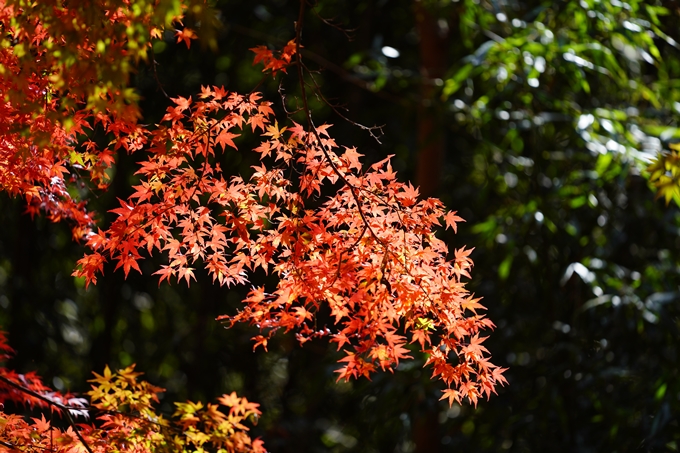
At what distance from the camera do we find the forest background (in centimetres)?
369

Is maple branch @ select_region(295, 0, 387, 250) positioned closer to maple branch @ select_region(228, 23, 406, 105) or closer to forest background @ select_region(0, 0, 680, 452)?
forest background @ select_region(0, 0, 680, 452)

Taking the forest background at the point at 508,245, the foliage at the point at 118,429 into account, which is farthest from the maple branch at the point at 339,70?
the foliage at the point at 118,429

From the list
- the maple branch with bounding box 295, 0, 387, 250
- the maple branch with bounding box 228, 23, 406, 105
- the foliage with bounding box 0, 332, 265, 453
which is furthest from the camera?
the maple branch with bounding box 228, 23, 406, 105

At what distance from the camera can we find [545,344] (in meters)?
4.14

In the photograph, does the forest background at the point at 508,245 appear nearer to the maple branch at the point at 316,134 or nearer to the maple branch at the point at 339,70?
the maple branch at the point at 339,70

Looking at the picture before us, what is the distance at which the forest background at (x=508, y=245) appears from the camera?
12.1 ft

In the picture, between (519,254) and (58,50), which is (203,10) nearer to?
(58,50)

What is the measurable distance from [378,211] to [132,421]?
883 millimetres

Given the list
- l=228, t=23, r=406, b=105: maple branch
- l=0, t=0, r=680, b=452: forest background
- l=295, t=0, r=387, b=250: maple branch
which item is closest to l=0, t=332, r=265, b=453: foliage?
l=295, t=0, r=387, b=250: maple branch

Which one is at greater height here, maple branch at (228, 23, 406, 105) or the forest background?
maple branch at (228, 23, 406, 105)

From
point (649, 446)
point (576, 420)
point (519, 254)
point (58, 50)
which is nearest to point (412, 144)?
point (519, 254)

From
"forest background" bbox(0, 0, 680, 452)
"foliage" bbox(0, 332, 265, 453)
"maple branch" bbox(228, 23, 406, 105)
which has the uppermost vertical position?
A: "foliage" bbox(0, 332, 265, 453)

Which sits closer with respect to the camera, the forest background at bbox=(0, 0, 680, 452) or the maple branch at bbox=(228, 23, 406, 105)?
the forest background at bbox=(0, 0, 680, 452)

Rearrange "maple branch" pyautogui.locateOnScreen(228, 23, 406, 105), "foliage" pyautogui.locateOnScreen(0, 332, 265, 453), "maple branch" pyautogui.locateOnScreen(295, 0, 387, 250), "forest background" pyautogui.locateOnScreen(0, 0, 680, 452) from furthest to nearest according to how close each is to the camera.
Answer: "maple branch" pyautogui.locateOnScreen(228, 23, 406, 105), "forest background" pyautogui.locateOnScreen(0, 0, 680, 452), "foliage" pyautogui.locateOnScreen(0, 332, 265, 453), "maple branch" pyautogui.locateOnScreen(295, 0, 387, 250)
